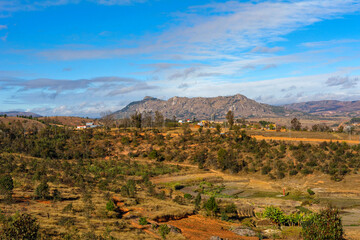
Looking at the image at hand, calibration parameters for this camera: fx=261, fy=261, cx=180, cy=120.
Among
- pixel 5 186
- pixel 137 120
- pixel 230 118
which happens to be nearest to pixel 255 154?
pixel 230 118

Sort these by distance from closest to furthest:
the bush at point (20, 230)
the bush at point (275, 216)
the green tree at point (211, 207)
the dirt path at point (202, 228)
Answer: the bush at point (20, 230)
the dirt path at point (202, 228)
the bush at point (275, 216)
the green tree at point (211, 207)

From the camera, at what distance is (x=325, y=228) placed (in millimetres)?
18562

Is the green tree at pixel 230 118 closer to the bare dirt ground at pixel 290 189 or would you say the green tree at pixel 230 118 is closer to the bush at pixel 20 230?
the bare dirt ground at pixel 290 189

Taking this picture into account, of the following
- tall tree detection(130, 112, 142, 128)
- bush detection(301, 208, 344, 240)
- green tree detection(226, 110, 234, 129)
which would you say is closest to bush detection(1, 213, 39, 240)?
bush detection(301, 208, 344, 240)

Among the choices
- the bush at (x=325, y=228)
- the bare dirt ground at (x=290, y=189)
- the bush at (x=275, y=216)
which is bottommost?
the bare dirt ground at (x=290, y=189)

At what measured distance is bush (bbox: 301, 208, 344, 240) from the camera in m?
18.3

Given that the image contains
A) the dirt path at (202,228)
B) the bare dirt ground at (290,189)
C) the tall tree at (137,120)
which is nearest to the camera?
the dirt path at (202,228)

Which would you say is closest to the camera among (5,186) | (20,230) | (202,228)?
(20,230)

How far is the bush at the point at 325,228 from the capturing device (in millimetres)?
18312

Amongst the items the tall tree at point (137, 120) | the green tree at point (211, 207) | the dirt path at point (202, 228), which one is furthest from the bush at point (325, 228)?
the tall tree at point (137, 120)

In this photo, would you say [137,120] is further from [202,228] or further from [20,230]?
[20,230]

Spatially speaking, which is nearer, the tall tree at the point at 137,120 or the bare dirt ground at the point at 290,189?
the bare dirt ground at the point at 290,189

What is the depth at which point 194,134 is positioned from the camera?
79188 millimetres

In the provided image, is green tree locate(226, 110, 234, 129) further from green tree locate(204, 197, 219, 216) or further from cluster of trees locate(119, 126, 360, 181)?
green tree locate(204, 197, 219, 216)
